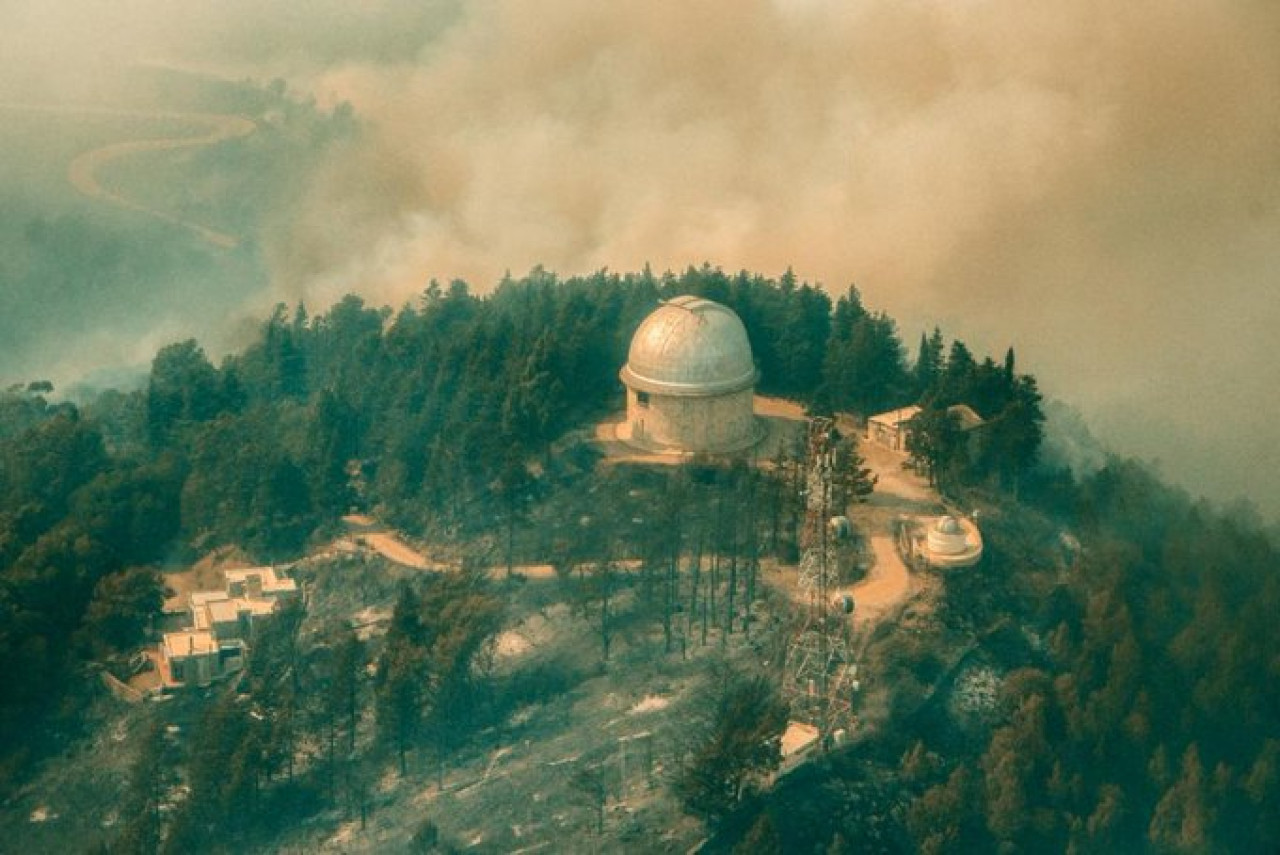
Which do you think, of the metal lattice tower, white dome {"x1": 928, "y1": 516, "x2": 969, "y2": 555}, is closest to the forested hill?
white dome {"x1": 928, "y1": 516, "x2": 969, "y2": 555}

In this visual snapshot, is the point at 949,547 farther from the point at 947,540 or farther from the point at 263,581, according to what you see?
the point at 263,581

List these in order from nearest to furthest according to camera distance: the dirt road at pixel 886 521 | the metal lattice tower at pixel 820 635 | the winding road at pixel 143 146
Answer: the metal lattice tower at pixel 820 635 < the dirt road at pixel 886 521 < the winding road at pixel 143 146

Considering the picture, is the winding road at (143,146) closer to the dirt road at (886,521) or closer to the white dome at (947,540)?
the dirt road at (886,521)

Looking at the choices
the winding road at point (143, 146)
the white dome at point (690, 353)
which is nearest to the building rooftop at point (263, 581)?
the white dome at point (690, 353)

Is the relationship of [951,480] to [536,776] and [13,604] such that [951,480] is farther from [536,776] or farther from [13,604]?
[13,604]

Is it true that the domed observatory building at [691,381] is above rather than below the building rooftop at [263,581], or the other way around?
above

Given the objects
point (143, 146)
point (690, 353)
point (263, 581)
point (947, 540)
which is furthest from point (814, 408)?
point (143, 146)
